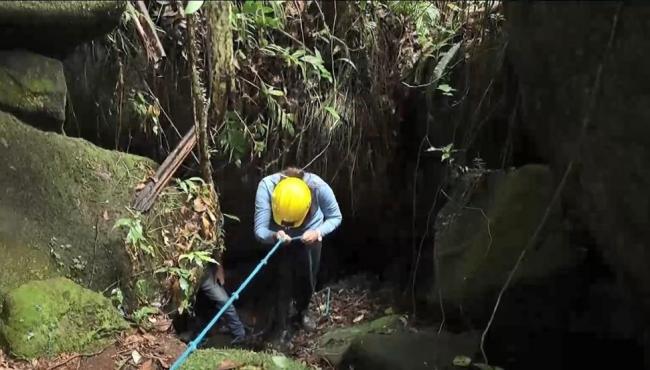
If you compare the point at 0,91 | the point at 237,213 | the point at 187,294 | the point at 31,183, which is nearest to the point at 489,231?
the point at 187,294

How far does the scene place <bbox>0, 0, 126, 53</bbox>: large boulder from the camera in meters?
3.61

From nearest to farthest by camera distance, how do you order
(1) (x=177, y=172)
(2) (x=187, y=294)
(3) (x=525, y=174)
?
1. (3) (x=525, y=174)
2. (2) (x=187, y=294)
3. (1) (x=177, y=172)

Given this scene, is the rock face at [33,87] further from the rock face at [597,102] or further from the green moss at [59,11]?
the rock face at [597,102]

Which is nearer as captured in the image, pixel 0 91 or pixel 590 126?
pixel 590 126

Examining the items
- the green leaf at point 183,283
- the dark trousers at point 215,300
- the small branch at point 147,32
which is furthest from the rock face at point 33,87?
the dark trousers at point 215,300

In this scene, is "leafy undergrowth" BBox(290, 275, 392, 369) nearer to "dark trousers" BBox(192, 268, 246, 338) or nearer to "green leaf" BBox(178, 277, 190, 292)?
"dark trousers" BBox(192, 268, 246, 338)

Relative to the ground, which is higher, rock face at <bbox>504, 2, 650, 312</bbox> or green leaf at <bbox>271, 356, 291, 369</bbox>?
rock face at <bbox>504, 2, 650, 312</bbox>

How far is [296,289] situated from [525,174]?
221 centimetres

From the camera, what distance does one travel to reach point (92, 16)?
12.7 ft

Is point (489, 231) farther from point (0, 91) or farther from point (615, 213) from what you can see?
point (0, 91)

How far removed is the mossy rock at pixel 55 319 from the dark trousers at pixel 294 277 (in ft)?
5.20

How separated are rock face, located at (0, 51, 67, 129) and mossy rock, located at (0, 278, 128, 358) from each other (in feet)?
3.71

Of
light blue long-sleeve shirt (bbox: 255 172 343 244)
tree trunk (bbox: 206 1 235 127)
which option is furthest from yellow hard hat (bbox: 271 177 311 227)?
tree trunk (bbox: 206 1 235 127)

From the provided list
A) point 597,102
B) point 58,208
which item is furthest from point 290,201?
point 597,102
